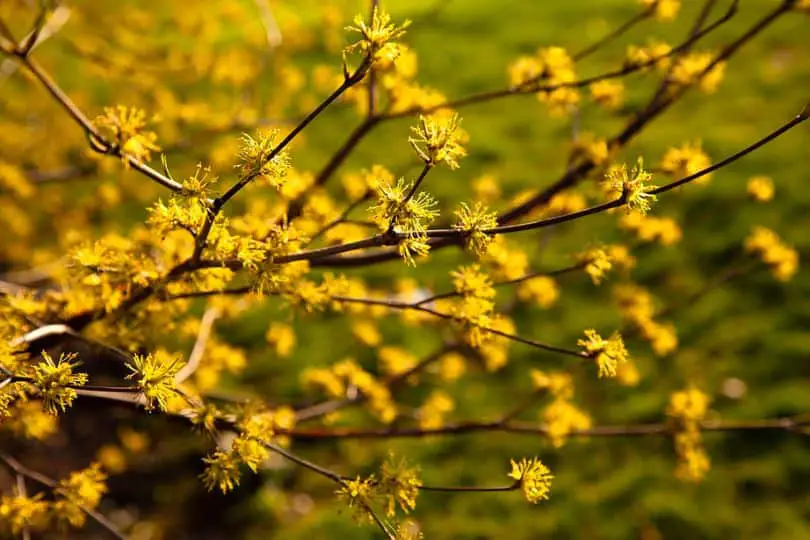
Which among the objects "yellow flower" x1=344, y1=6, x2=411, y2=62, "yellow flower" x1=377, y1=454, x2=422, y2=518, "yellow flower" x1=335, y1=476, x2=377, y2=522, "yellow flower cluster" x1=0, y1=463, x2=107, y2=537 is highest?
"yellow flower" x1=344, y1=6, x2=411, y2=62

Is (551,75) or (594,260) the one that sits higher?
(551,75)

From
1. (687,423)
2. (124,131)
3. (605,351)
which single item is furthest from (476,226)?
(687,423)

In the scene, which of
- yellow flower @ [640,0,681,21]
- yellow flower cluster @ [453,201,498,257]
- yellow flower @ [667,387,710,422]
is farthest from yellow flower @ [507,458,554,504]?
yellow flower @ [640,0,681,21]

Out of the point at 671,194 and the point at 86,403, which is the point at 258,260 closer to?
the point at 86,403

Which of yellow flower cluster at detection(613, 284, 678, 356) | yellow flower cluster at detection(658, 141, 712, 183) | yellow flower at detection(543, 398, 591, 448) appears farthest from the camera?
yellow flower cluster at detection(613, 284, 678, 356)

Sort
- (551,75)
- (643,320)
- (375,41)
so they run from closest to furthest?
(375,41)
(551,75)
(643,320)

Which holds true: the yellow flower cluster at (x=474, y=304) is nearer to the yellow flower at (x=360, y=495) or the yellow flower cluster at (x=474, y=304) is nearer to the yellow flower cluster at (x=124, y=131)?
the yellow flower at (x=360, y=495)

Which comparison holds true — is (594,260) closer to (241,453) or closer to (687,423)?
(687,423)

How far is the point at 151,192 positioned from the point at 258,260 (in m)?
4.80

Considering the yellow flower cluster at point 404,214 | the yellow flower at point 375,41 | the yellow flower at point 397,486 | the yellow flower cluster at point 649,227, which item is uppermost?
the yellow flower cluster at point 649,227

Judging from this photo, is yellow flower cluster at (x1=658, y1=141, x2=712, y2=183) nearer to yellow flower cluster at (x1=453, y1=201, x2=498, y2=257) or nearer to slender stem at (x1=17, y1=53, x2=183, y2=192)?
yellow flower cluster at (x1=453, y1=201, x2=498, y2=257)

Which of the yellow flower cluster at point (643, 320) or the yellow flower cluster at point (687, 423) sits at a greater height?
the yellow flower cluster at point (643, 320)

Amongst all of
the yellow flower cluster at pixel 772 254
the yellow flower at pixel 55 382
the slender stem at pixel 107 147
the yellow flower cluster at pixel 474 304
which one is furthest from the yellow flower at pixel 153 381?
A: the yellow flower cluster at pixel 772 254

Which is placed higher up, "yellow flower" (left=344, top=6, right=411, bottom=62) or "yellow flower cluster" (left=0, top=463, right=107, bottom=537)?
"yellow flower" (left=344, top=6, right=411, bottom=62)
